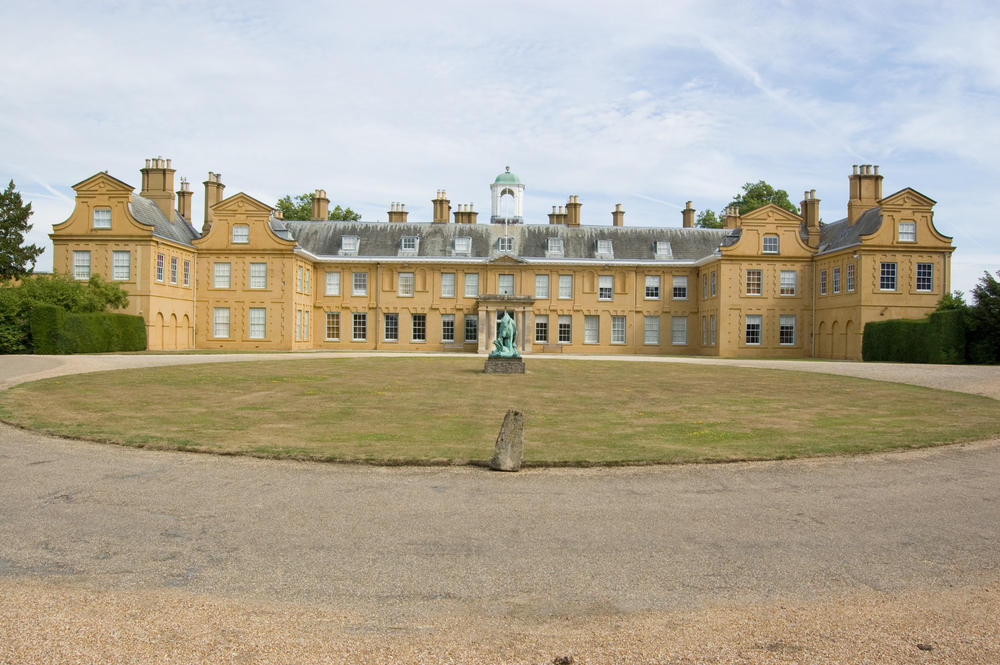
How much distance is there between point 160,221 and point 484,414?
121 ft

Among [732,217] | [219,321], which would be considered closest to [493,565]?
[219,321]

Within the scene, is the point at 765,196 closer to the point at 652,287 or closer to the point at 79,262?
the point at 652,287

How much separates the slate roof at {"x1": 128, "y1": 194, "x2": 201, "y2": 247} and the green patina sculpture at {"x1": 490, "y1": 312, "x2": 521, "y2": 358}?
82.6 ft

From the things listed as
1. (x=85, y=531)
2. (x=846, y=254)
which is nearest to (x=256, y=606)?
(x=85, y=531)

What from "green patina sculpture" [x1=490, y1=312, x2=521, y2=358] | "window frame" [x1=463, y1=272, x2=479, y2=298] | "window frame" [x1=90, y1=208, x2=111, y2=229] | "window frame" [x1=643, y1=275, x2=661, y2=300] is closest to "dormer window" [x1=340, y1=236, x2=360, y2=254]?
"window frame" [x1=463, y1=272, x2=479, y2=298]

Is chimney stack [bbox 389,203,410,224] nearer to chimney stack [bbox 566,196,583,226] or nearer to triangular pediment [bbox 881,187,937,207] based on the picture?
chimney stack [bbox 566,196,583,226]

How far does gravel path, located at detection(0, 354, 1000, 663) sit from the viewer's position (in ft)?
13.9

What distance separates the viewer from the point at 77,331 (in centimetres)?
3331

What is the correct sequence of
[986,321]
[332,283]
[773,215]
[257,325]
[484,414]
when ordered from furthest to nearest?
[332,283], [257,325], [773,215], [986,321], [484,414]

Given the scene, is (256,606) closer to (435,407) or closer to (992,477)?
(992,477)

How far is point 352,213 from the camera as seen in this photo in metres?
64.1

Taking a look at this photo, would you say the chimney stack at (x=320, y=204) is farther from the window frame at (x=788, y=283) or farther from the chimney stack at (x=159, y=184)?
the window frame at (x=788, y=283)

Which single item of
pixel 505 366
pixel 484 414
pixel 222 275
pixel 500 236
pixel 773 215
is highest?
pixel 773 215

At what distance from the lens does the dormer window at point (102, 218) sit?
41.3 metres
